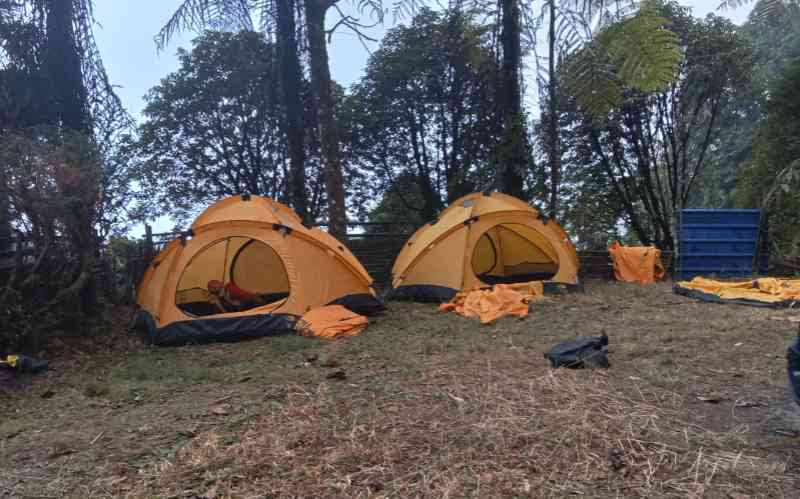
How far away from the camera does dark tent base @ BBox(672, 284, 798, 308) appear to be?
6.27 meters

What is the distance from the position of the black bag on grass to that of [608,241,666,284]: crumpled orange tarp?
5.88 meters

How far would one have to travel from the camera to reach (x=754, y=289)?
23.6 feet

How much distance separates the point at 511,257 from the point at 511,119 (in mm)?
2471

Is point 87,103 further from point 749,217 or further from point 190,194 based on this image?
point 749,217

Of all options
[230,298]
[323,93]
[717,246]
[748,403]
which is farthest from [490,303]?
[717,246]

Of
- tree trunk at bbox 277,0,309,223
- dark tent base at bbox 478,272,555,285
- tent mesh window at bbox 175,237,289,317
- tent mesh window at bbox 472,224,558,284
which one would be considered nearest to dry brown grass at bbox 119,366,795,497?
tent mesh window at bbox 175,237,289,317

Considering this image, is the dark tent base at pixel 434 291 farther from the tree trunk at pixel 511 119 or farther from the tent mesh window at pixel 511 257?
the tree trunk at pixel 511 119

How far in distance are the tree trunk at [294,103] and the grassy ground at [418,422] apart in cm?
470

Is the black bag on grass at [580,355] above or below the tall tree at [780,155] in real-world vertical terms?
below

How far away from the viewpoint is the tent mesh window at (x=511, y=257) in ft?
30.8

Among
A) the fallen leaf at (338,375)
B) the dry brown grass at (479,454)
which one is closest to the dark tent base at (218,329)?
the fallen leaf at (338,375)

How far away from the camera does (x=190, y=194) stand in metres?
12.4

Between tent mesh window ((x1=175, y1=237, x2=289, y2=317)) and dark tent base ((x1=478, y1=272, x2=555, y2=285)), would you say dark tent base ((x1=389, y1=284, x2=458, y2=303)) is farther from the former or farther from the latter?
tent mesh window ((x1=175, y1=237, x2=289, y2=317))

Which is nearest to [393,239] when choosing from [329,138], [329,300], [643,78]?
[329,138]
